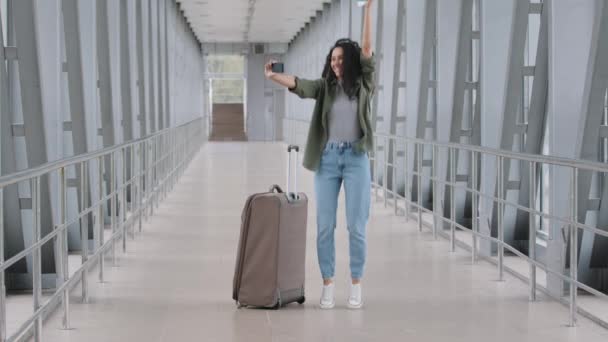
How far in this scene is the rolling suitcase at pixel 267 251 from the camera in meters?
5.44

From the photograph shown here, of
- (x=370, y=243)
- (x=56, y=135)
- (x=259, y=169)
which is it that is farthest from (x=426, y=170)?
(x=259, y=169)

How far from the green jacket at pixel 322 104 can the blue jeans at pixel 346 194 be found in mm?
57

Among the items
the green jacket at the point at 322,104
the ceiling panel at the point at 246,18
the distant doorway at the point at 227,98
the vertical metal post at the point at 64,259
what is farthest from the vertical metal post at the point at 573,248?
the distant doorway at the point at 227,98

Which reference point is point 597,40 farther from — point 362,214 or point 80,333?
point 80,333

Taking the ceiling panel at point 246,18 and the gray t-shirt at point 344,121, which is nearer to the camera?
the gray t-shirt at point 344,121

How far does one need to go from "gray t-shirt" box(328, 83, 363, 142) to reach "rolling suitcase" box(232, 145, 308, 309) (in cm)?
23

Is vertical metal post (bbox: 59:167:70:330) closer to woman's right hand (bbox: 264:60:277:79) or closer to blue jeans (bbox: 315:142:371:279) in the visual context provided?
woman's right hand (bbox: 264:60:277:79)

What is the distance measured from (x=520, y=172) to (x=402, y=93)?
7.87 m

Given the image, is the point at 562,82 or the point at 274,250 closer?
the point at 274,250

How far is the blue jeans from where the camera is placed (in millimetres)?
5480

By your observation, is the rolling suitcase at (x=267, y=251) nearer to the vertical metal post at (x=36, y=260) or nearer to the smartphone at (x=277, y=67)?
the smartphone at (x=277, y=67)

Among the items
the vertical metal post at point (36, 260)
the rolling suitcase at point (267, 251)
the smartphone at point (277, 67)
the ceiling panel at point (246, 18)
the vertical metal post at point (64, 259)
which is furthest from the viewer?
the ceiling panel at point (246, 18)

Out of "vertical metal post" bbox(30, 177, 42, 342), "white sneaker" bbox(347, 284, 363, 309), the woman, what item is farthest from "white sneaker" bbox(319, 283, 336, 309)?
"vertical metal post" bbox(30, 177, 42, 342)

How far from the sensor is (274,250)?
17.9ft
